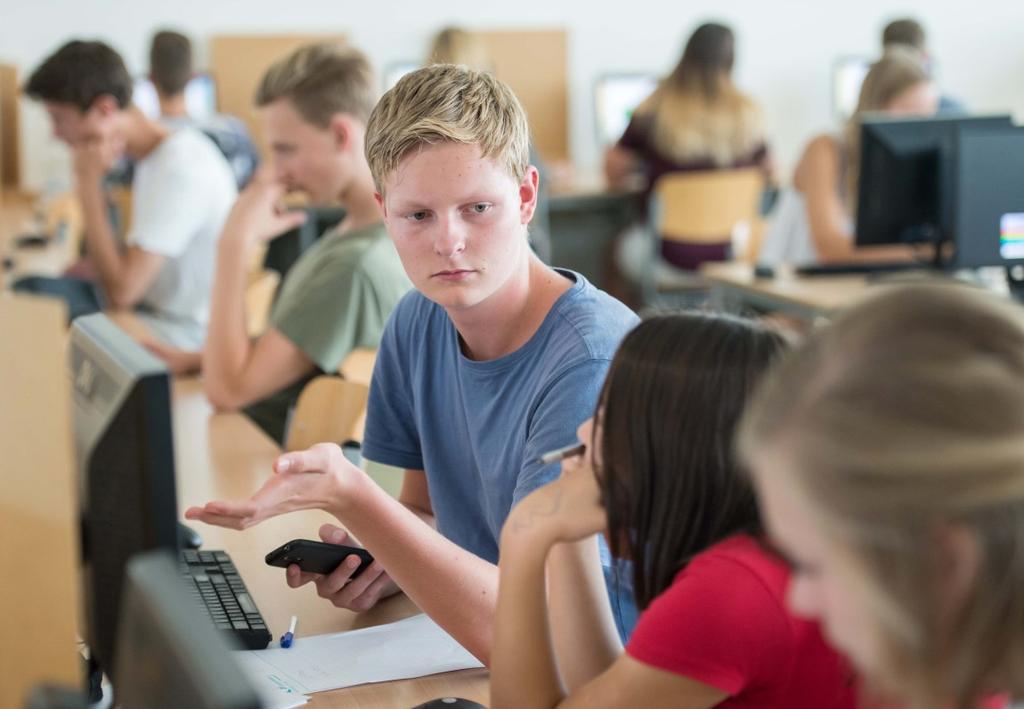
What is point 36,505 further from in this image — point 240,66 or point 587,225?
point 240,66

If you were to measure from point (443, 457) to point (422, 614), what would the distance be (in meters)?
0.21

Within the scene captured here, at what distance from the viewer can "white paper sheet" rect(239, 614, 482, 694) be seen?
4.01 feet

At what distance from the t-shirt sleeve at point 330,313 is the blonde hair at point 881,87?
69.5 inches

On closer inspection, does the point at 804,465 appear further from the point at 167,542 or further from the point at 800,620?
the point at 167,542

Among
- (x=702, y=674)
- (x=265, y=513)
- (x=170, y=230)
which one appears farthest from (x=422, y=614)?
(x=170, y=230)

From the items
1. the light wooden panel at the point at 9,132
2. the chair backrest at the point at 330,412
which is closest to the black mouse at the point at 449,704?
the chair backrest at the point at 330,412

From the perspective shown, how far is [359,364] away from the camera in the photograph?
6.82ft

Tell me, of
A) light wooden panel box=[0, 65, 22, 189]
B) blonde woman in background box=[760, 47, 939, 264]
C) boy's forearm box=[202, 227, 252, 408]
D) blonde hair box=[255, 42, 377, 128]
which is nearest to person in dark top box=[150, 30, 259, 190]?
light wooden panel box=[0, 65, 22, 189]

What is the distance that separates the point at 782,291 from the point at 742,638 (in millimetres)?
2429

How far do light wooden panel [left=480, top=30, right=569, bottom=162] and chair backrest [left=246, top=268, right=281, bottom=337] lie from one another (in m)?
3.47

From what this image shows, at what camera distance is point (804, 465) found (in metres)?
0.69

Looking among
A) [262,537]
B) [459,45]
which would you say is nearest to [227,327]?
[262,537]

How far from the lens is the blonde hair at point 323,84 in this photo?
2.21 metres

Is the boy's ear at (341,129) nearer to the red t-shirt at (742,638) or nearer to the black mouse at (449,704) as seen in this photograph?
the black mouse at (449,704)
